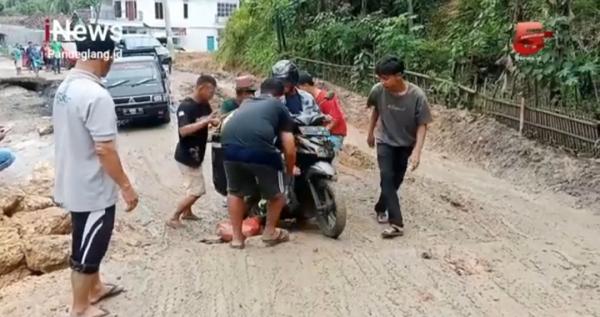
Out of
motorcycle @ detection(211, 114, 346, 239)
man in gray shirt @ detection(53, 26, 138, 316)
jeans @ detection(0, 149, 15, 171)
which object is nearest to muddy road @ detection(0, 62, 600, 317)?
motorcycle @ detection(211, 114, 346, 239)

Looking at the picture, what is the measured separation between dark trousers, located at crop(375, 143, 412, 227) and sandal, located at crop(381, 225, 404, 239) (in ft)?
0.13

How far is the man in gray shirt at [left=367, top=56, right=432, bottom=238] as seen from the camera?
18.9ft

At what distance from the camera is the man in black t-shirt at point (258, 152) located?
16.7 ft

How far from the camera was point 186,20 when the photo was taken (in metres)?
57.8

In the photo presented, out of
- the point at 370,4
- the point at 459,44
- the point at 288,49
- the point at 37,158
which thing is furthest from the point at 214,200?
the point at 288,49

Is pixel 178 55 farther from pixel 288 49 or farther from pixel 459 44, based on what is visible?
pixel 459 44

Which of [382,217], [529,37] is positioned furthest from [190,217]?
[529,37]

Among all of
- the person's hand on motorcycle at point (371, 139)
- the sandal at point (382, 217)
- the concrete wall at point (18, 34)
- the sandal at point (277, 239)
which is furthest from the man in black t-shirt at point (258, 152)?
the concrete wall at point (18, 34)

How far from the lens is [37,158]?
41.9 ft

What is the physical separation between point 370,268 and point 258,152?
49.7 inches

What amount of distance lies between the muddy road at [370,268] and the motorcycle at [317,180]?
203 millimetres

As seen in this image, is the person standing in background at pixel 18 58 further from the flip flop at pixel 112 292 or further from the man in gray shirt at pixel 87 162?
the man in gray shirt at pixel 87 162

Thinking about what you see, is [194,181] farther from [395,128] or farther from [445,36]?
[445,36]

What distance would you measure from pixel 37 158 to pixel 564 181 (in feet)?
32.1
